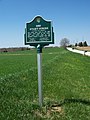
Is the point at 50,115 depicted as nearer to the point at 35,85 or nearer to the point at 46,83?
the point at 35,85

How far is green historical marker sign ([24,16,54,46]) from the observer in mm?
8539

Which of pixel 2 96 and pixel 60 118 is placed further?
pixel 2 96

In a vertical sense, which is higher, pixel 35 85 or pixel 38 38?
pixel 38 38

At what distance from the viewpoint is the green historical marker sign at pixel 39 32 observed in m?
8.54

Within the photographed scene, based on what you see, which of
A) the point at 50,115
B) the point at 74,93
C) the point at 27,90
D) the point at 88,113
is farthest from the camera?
the point at 74,93

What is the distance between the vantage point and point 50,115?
8.28 m

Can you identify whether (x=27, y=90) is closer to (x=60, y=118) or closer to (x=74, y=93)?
(x=74, y=93)

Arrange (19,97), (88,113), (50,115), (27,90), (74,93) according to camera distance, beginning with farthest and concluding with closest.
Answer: (74,93), (27,90), (19,97), (88,113), (50,115)

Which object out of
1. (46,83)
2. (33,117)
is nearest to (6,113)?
(33,117)

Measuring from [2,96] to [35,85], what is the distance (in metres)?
3.17

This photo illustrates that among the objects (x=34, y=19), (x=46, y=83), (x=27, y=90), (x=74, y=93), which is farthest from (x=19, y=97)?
(x=46, y=83)

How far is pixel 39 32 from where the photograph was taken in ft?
28.1

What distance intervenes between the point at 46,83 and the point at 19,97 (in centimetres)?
403

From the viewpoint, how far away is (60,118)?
8148 millimetres
